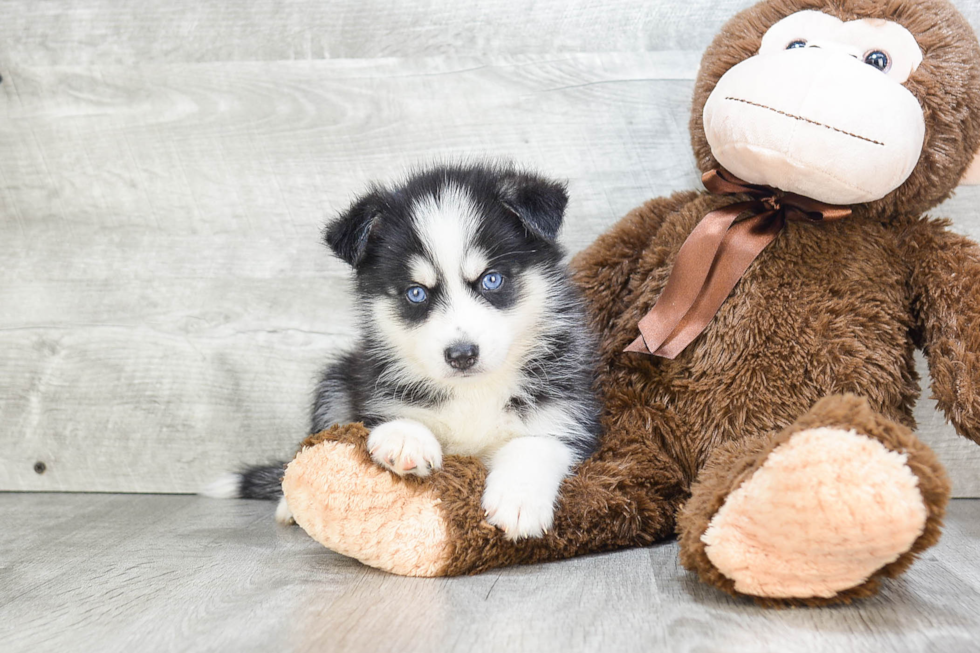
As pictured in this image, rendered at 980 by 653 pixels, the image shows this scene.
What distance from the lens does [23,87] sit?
2.93 meters

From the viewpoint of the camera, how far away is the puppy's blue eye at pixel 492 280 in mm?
2031

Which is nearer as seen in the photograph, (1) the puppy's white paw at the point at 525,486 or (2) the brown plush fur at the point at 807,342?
(1) the puppy's white paw at the point at 525,486

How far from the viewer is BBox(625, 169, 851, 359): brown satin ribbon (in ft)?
6.78

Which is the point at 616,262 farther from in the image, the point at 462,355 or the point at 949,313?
the point at 949,313

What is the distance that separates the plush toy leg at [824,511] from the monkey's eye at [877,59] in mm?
897

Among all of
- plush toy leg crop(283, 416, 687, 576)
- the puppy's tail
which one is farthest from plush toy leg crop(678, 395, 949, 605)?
the puppy's tail

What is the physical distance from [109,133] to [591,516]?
6.98 ft

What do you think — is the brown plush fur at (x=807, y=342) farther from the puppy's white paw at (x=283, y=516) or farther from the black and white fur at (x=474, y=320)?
the puppy's white paw at (x=283, y=516)

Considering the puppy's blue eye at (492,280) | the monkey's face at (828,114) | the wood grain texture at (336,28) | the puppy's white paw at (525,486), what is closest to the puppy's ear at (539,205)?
the puppy's blue eye at (492,280)

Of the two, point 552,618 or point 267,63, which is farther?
point 267,63

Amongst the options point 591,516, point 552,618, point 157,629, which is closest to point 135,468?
Answer: point 157,629

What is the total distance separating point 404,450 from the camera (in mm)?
1800

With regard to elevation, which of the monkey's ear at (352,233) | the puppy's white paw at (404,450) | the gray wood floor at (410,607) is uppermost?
the monkey's ear at (352,233)

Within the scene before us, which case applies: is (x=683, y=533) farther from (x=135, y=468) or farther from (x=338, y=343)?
(x=135, y=468)
